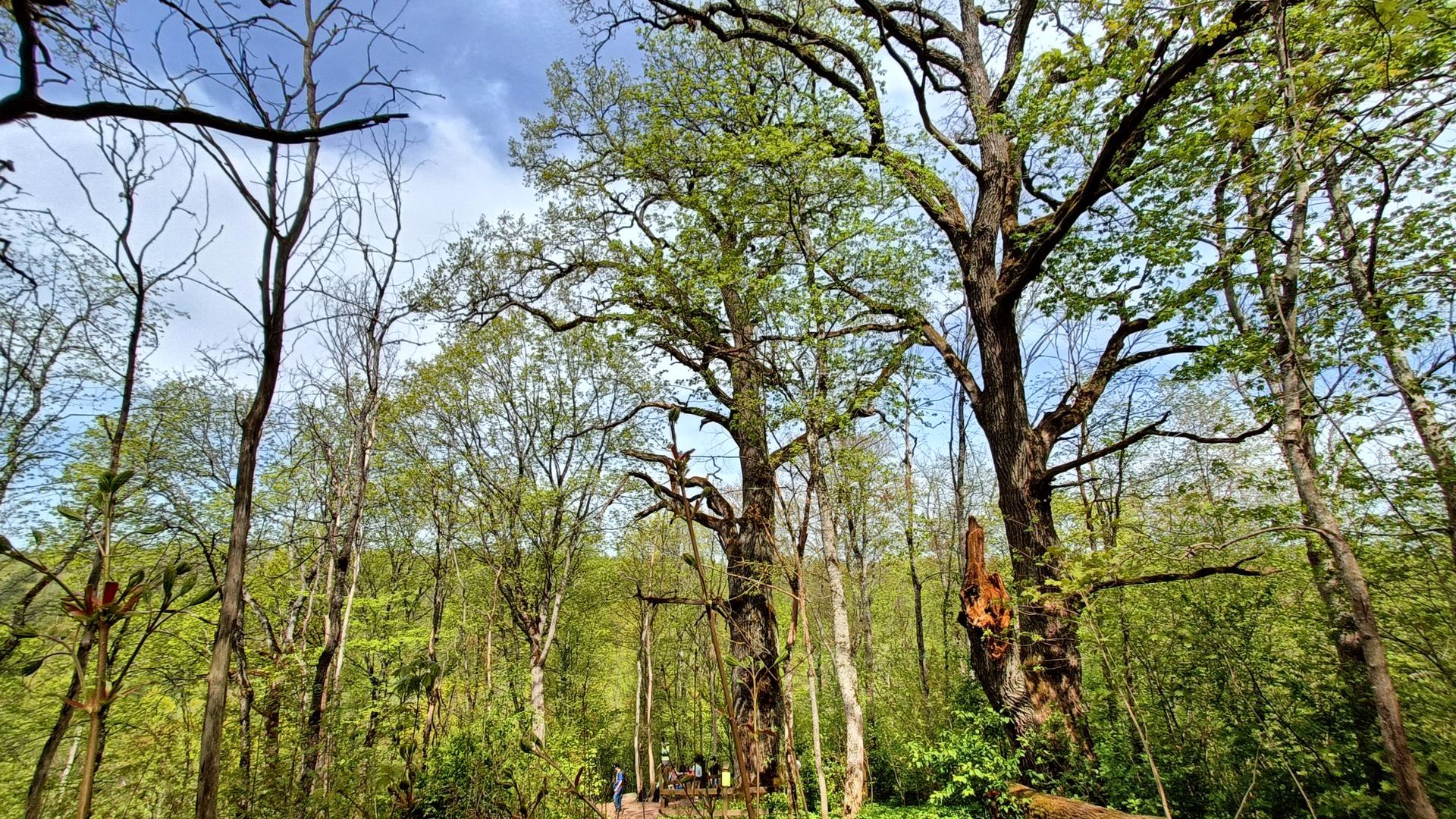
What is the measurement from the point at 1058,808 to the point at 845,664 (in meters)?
2.26

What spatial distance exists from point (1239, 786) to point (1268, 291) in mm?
5033

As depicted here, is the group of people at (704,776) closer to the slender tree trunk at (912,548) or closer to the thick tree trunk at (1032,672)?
the thick tree trunk at (1032,672)

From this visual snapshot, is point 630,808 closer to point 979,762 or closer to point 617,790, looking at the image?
point 617,790

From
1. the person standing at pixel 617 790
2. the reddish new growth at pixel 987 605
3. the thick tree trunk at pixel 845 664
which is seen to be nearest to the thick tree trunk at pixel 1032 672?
the reddish new growth at pixel 987 605

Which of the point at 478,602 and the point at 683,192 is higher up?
the point at 683,192

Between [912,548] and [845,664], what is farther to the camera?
[912,548]

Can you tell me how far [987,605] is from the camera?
6395 millimetres

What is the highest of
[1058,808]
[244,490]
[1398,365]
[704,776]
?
[1398,365]

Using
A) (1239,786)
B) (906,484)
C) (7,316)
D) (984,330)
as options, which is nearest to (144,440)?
(7,316)

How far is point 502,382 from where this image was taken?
45.5 feet

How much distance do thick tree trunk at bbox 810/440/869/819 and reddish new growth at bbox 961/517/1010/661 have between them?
1.38 meters

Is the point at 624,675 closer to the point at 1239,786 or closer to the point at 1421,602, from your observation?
the point at 1239,786

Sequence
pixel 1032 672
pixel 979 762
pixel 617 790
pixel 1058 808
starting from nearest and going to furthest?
pixel 1058 808 < pixel 1032 672 < pixel 979 762 < pixel 617 790

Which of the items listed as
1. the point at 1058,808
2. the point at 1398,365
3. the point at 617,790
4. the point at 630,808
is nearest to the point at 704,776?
the point at 1058,808
